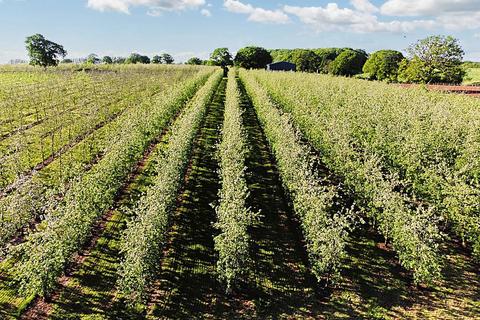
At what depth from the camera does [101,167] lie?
18.7m

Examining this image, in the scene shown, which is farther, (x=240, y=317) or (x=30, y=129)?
(x=30, y=129)

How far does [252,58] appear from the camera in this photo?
142375 mm

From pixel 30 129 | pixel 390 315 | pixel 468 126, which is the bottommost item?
pixel 390 315

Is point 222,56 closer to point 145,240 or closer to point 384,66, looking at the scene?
point 384,66

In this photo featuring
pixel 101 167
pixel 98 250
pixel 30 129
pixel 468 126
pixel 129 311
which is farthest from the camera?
pixel 30 129

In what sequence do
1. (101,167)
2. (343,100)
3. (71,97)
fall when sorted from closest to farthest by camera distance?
1. (101,167)
2. (343,100)
3. (71,97)

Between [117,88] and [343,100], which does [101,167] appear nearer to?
[343,100]

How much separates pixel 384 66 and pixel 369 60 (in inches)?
400

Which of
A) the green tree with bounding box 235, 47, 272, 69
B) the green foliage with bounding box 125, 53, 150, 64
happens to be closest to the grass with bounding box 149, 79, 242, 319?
the green tree with bounding box 235, 47, 272, 69

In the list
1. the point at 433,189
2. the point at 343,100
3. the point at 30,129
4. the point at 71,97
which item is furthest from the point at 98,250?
the point at 71,97

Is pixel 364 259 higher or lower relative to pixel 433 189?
lower

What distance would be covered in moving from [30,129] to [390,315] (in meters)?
33.0

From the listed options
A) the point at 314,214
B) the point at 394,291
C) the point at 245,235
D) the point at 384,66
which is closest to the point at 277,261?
the point at 314,214

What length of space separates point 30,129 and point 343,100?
31.7 m
